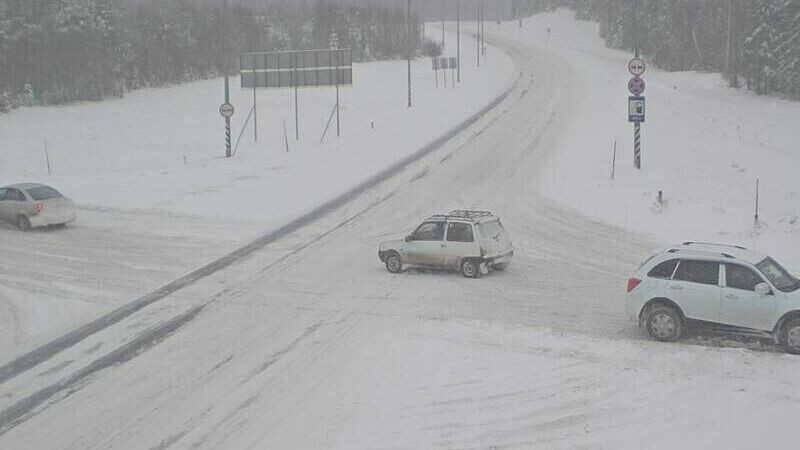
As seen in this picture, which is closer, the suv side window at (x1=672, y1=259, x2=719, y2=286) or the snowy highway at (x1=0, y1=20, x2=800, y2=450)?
the snowy highway at (x1=0, y1=20, x2=800, y2=450)

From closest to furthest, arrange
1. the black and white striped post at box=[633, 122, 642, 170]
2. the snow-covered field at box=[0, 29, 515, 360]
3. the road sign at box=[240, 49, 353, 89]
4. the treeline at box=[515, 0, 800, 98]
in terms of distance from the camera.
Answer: the snow-covered field at box=[0, 29, 515, 360] < the black and white striped post at box=[633, 122, 642, 170] < the road sign at box=[240, 49, 353, 89] < the treeline at box=[515, 0, 800, 98]

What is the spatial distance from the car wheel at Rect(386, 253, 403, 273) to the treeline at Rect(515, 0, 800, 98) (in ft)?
77.5

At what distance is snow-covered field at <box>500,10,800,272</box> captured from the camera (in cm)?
2638

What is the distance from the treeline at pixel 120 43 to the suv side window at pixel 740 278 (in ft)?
144

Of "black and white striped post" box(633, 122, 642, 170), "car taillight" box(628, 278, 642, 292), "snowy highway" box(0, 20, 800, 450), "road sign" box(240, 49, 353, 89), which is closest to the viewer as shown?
"snowy highway" box(0, 20, 800, 450)

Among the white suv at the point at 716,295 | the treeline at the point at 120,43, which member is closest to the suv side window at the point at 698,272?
the white suv at the point at 716,295

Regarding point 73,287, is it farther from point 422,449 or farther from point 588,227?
point 588,227

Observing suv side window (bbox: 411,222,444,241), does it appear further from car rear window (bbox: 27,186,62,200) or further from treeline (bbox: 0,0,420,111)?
Answer: treeline (bbox: 0,0,420,111)

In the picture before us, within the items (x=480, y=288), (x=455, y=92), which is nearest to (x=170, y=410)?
(x=480, y=288)

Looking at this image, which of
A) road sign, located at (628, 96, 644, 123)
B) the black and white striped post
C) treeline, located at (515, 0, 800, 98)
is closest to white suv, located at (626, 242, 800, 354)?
road sign, located at (628, 96, 644, 123)

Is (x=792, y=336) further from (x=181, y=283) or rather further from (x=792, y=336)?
(x=181, y=283)

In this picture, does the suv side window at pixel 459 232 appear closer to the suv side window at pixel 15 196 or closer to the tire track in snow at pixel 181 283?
the tire track in snow at pixel 181 283

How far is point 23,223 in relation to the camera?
88.5 ft

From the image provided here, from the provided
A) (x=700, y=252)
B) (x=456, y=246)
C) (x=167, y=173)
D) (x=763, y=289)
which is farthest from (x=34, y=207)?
(x=763, y=289)
